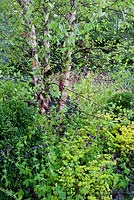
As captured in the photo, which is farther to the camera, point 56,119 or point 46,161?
point 56,119

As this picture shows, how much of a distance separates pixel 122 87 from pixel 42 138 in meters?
3.81

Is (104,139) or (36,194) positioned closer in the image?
(36,194)

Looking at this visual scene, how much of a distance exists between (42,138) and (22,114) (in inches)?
11.4

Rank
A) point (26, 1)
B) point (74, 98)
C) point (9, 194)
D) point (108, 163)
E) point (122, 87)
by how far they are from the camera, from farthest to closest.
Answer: point (122, 87) < point (74, 98) < point (26, 1) < point (108, 163) < point (9, 194)

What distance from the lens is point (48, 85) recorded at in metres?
3.53

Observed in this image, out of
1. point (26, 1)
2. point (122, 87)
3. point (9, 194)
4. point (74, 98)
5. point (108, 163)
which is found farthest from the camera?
point (122, 87)

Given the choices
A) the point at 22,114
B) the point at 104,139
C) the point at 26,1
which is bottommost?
the point at 104,139

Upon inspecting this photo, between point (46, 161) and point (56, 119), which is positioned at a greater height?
point (56, 119)

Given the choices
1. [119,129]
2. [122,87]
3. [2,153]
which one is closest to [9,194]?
[2,153]

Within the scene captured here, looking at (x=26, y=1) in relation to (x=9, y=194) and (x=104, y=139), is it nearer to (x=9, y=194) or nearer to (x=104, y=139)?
(x=104, y=139)

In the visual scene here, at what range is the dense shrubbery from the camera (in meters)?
2.80

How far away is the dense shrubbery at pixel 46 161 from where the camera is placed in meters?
2.80

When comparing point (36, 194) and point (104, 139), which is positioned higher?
point (104, 139)

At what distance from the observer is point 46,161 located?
2.97 meters
